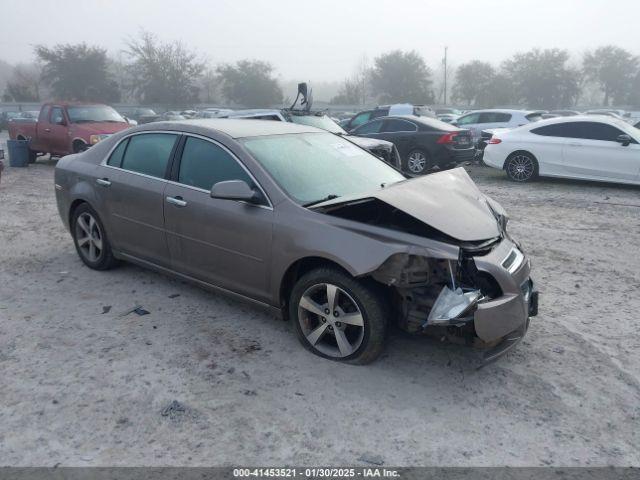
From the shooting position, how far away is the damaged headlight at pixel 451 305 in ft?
10.6

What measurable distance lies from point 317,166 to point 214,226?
987 mm

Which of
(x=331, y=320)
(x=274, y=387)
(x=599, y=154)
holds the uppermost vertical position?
(x=599, y=154)

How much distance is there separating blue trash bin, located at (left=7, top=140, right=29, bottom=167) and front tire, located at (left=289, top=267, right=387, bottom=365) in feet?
43.2

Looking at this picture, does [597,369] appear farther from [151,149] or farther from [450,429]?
[151,149]

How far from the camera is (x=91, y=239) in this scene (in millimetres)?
5496

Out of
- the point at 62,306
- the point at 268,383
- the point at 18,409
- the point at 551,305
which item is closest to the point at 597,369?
the point at 551,305

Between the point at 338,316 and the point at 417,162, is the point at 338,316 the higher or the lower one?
the lower one

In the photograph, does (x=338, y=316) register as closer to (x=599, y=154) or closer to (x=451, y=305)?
(x=451, y=305)

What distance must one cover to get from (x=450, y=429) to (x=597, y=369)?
4.45ft

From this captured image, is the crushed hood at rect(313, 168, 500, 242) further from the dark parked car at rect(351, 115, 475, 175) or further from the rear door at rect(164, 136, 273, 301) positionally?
the dark parked car at rect(351, 115, 475, 175)

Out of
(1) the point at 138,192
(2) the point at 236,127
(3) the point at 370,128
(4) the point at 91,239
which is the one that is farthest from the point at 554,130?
(4) the point at 91,239

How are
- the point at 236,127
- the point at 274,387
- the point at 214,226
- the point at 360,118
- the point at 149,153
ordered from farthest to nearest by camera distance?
the point at 360,118
the point at 149,153
the point at 236,127
the point at 214,226
the point at 274,387

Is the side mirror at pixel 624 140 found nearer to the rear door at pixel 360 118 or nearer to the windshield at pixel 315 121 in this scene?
the windshield at pixel 315 121

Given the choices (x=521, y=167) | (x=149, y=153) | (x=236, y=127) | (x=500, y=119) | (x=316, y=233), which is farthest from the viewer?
(x=500, y=119)
